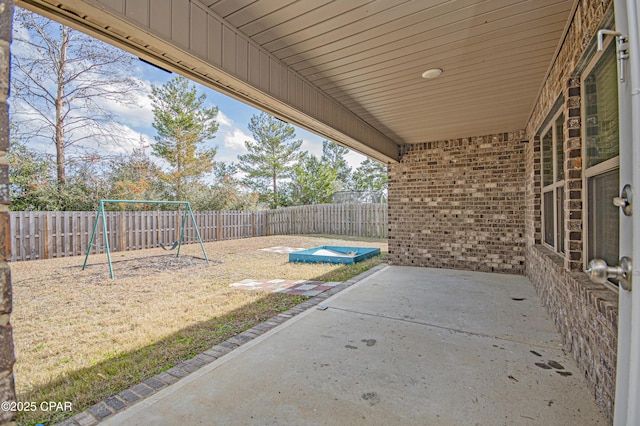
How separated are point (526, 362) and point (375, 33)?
2.95m

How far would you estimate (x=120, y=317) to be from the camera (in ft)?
12.2

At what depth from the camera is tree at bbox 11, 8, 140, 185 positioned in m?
10.1

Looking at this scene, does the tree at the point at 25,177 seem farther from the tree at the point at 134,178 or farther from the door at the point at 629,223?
the door at the point at 629,223

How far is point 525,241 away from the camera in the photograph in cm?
548

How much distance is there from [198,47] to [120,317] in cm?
335

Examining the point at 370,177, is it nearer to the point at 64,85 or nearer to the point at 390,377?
the point at 64,85

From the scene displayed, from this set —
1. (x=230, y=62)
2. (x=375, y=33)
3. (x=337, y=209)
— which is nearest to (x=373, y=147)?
(x=375, y=33)

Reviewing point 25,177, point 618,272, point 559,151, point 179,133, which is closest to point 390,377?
point 618,272

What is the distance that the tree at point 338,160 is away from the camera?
26.6 metres

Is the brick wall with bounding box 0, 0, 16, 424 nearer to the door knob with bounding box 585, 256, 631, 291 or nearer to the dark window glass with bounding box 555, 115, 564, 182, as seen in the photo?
the door knob with bounding box 585, 256, 631, 291

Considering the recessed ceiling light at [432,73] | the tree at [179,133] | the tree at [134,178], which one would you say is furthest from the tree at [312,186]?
the recessed ceiling light at [432,73]

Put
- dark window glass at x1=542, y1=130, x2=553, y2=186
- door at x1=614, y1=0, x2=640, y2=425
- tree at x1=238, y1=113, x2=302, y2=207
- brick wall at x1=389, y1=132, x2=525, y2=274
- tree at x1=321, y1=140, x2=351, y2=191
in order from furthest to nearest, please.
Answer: tree at x1=321, y1=140, x2=351, y2=191 → tree at x1=238, y1=113, x2=302, y2=207 → brick wall at x1=389, y1=132, x2=525, y2=274 → dark window glass at x1=542, y1=130, x2=553, y2=186 → door at x1=614, y1=0, x2=640, y2=425

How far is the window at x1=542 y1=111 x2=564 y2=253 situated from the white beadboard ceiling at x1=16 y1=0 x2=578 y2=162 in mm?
583

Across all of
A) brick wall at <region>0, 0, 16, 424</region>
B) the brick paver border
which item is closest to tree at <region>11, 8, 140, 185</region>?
the brick paver border
